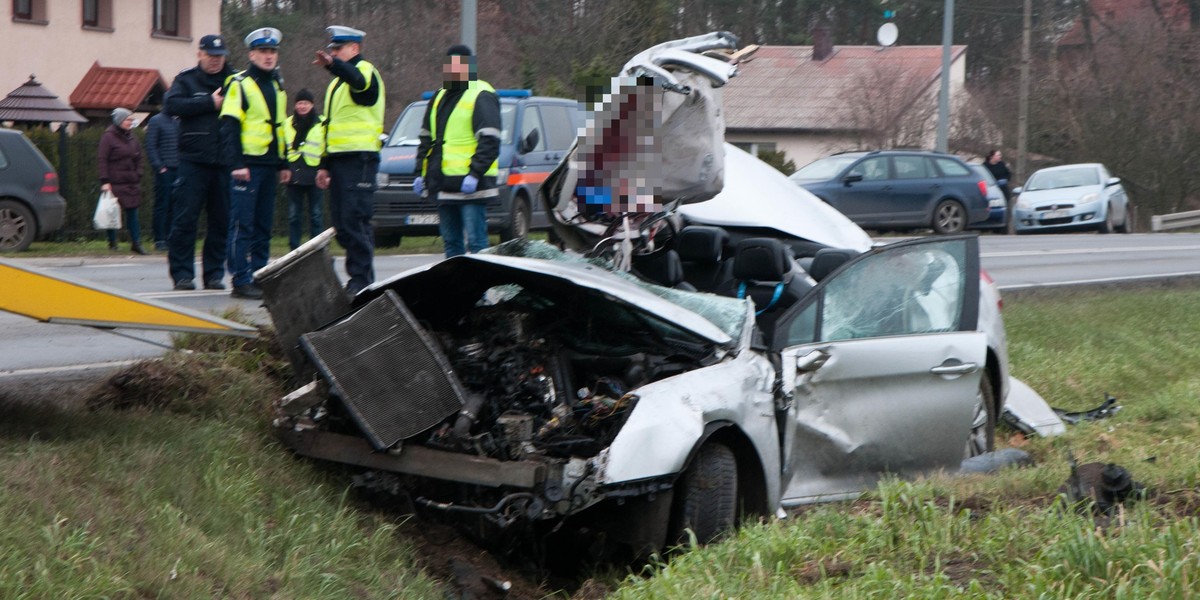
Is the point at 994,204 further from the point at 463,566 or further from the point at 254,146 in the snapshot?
the point at 463,566

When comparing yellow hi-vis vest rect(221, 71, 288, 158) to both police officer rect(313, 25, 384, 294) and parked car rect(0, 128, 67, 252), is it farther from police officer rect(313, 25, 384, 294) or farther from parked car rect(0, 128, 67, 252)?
parked car rect(0, 128, 67, 252)

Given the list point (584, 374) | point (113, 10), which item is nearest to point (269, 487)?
point (584, 374)

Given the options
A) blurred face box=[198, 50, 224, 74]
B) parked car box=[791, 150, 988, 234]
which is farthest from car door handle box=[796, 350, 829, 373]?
parked car box=[791, 150, 988, 234]

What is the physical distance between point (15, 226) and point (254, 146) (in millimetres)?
9284

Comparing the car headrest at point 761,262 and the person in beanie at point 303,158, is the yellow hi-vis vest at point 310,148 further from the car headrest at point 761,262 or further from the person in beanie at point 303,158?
the car headrest at point 761,262

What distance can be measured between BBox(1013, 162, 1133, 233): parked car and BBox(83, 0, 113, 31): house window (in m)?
23.1

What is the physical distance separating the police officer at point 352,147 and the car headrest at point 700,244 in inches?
113

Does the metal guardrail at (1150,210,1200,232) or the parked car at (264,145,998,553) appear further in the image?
the metal guardrail at (1150,210,1200,232)

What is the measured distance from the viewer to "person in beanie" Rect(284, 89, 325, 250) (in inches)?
449

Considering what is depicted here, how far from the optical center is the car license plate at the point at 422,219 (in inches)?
697

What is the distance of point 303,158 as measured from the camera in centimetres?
1149

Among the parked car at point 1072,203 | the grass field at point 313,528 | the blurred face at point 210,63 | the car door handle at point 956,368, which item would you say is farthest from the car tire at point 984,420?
the parked car at point 1072,203

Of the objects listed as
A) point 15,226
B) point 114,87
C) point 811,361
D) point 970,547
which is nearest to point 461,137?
point 811,361

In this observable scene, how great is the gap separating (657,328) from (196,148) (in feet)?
18.3
